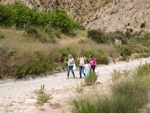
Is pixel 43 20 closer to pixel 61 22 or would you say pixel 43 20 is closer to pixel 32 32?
pixel 61 22

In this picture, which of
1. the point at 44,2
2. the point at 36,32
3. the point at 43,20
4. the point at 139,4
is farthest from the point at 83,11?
the point at 36,32

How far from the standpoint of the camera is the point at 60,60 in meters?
15.5

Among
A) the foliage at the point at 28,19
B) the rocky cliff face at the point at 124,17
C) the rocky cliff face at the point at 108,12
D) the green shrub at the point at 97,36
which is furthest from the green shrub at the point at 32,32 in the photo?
the rocky cliff face at the point at 124,17

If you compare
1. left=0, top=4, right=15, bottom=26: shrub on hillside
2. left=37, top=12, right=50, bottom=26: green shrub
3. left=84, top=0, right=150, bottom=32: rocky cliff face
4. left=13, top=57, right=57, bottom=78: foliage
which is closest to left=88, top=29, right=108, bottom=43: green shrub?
left=37, top=12, right=50, bottom=26: green shrub

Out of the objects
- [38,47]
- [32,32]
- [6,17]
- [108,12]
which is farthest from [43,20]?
[108,12]

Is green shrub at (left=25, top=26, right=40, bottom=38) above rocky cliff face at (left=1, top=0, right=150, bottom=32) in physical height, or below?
below

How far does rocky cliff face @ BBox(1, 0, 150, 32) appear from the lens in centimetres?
6047

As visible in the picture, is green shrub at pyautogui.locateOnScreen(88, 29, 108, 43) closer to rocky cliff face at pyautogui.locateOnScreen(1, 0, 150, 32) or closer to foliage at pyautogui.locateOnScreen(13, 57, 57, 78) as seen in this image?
foliage at pyautogui.locateOnScreen(13, 57, 57, 78)

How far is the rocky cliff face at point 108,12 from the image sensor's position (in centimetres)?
6047

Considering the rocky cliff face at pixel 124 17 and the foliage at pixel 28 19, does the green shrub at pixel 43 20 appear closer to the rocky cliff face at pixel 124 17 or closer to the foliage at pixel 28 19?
the foliage at pixel 28 19

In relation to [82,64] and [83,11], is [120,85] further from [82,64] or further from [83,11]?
[83,11]

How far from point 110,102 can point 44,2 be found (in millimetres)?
77883

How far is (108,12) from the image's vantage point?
70000 millimetres

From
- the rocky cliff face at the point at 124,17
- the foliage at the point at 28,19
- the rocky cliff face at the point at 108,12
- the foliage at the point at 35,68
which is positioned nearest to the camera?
the foliage at the point at 35,68
